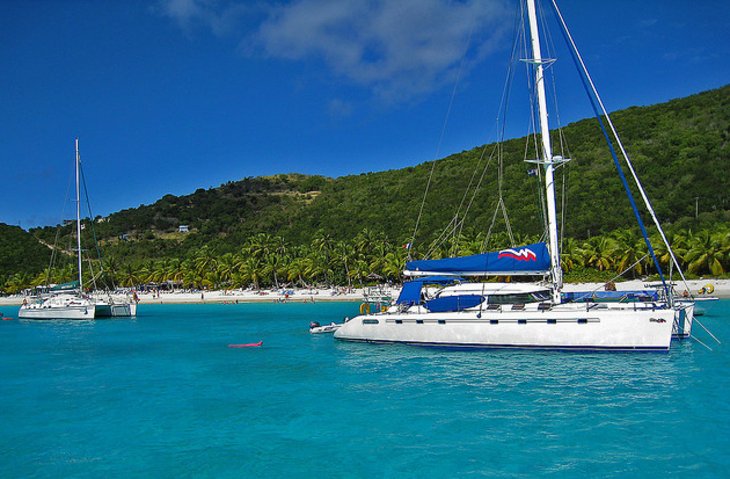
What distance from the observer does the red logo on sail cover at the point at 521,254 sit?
22.9 metres

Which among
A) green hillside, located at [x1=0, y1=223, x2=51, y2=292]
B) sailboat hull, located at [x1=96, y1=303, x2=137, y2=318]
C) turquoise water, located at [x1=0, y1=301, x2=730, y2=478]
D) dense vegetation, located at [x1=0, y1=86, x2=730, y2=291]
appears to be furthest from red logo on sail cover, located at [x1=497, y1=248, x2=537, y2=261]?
green hillside, located at [x1=0, y1=223, x2=51, y2=292]

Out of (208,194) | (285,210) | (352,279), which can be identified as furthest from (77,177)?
(208,194)

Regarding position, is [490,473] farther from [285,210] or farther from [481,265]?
[285,210]

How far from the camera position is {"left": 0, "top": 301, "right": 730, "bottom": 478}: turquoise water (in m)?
11.3

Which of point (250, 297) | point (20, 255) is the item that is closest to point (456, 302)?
point (250, 297)

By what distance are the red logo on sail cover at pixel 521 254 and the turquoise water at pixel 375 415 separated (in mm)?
3995

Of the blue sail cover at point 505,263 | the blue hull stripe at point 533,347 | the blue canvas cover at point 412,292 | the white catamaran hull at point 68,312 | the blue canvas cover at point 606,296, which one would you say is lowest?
the blue hull stripe at point 533,347

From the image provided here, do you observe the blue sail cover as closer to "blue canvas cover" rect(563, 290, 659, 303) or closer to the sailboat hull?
"blue canvas cover" rect(563, 290, 659, 303)

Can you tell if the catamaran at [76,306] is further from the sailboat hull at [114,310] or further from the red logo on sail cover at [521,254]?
the red logo on sail cover at [521,254]

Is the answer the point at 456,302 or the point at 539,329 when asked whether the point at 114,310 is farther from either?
the point at 539,329

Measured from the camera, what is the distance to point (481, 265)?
78.1 feet

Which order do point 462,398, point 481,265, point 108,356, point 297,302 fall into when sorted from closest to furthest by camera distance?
1. point 462,398
2. point 481,265
3. point 108,356
4. point 297,302

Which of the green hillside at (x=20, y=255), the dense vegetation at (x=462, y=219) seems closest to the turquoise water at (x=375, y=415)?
the dense vegetation at (x=462, y=219)

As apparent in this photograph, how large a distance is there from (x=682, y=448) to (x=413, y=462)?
5.72m
